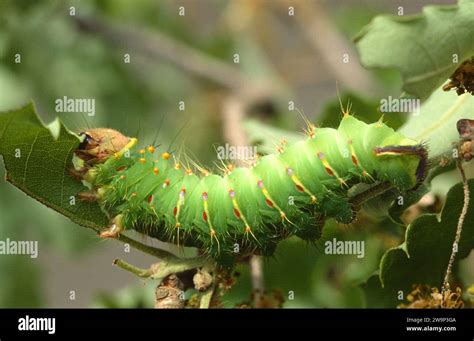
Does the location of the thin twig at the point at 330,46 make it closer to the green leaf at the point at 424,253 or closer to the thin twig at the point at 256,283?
the thin twig at the point at 256,283

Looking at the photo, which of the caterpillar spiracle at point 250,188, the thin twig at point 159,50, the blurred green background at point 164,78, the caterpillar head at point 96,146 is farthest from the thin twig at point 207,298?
the thin twig at point 159,50

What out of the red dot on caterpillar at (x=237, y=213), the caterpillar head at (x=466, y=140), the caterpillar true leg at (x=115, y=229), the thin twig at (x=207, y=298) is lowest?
the thin twig at (x=207, y=298)

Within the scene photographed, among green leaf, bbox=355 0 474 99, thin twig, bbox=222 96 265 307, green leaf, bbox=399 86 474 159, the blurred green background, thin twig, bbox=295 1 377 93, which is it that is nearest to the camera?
green leaf, bbox=355 0 474 99

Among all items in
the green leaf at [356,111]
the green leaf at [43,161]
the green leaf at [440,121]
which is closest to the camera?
the green leaf at [43,161]

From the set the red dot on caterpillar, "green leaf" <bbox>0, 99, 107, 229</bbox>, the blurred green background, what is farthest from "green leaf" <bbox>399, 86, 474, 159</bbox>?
"green leaf" <bbox>0, 99, 107, 229</bbox>

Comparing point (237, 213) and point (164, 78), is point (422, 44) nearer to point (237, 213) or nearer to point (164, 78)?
point (237, 213)

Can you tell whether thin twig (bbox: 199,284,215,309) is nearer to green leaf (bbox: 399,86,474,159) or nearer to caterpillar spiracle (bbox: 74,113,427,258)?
caterpillar spiracle (bbox: 74,113,427,258)
